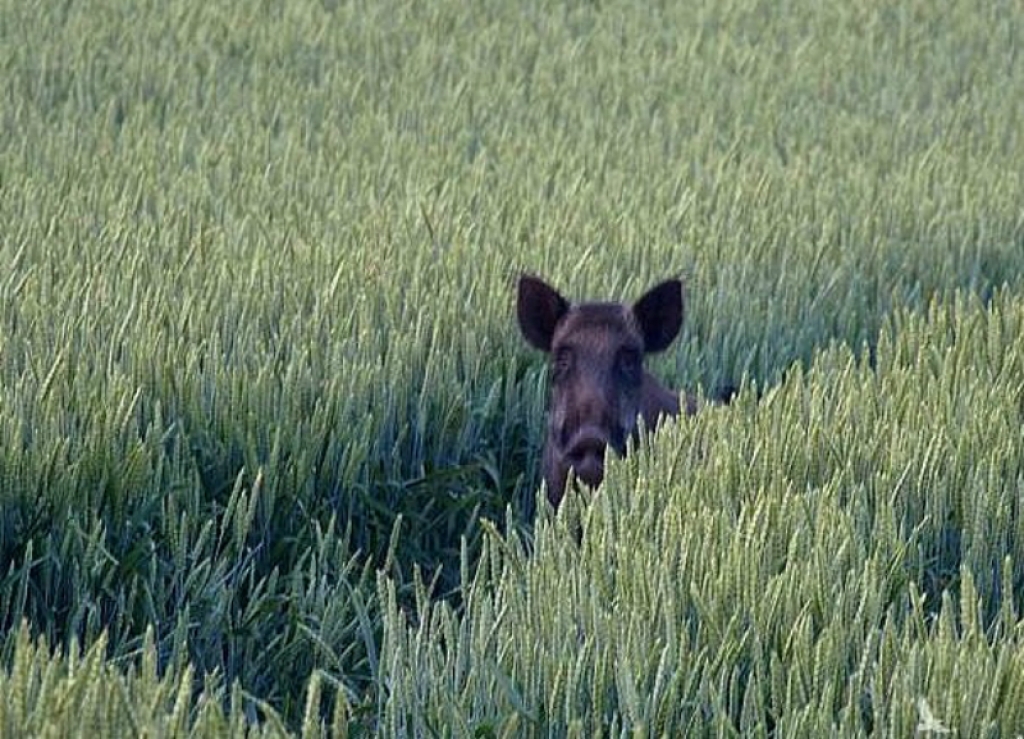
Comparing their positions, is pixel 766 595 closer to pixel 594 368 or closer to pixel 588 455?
pixel 588 455

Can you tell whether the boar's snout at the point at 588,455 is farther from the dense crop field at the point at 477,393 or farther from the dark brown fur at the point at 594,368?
the dense crop field at the point at 477,393

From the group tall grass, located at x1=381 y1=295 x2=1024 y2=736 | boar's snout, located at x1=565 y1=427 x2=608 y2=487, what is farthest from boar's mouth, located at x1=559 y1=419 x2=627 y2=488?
tall grass, located at x1=381 y1=295 x2=1024 y2=736

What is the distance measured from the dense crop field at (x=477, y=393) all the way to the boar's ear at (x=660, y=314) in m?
0.48

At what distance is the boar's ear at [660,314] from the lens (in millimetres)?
6400

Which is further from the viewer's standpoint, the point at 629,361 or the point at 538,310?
the point at 538,310

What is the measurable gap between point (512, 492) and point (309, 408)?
726 mm

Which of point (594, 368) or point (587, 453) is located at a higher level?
point (594, 368)

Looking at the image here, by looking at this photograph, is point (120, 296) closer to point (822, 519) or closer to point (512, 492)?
point (512, 492)

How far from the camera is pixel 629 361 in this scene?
20.8 feet

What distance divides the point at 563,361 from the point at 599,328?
0.47ft

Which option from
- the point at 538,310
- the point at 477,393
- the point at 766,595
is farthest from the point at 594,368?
the point at 766,595

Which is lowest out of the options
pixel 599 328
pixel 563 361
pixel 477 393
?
pixel 477 393

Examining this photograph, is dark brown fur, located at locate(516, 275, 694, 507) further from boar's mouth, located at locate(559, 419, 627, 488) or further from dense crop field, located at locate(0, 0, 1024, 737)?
dense crop field, located at locate(0, 0, 1024, 737)

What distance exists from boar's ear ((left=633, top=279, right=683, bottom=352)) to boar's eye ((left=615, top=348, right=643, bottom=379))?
3.5 inches
